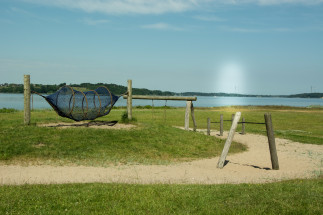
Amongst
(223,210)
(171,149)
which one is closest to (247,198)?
(223,210)

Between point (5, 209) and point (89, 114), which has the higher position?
point (89, 114)

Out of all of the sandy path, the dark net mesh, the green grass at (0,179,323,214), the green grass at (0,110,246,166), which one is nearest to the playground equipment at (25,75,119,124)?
the dark net mesh

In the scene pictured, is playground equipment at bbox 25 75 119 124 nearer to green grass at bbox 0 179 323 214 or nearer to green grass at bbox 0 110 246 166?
green grass at bbox 0 110 246 166

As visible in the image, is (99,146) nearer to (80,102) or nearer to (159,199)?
(80,102)

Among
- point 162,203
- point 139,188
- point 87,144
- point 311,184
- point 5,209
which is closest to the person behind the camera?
point 5,209

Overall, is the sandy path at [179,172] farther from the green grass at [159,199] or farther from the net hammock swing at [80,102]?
the net hammock swing at [80,102]

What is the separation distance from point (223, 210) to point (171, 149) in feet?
27.9

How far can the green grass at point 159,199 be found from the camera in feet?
21.5

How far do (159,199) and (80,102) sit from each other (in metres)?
11.9

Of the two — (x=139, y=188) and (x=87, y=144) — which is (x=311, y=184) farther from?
→ (x=87, y=144)

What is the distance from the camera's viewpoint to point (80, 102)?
18.0m

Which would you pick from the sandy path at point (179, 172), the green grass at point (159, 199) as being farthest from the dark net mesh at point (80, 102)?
the green grass at point (159, 199)

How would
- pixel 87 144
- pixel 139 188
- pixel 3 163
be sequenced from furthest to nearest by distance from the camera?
pixel 87 144
pixel 3 163
pixel 139 188

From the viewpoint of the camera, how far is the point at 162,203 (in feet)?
22.8
